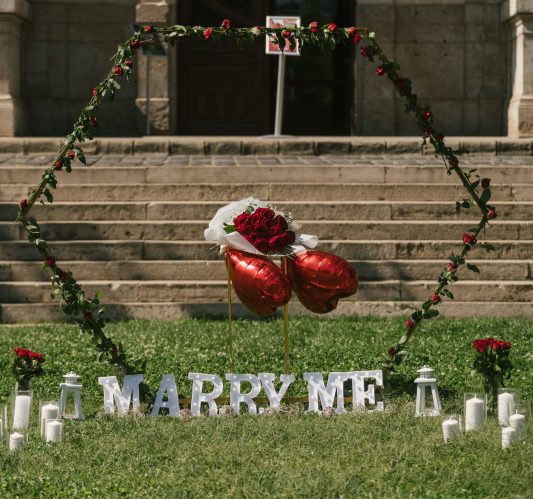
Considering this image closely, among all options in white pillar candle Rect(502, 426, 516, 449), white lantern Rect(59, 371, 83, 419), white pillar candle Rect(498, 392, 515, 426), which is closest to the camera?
white pillar candle Rect(502, 426, 516, 449)

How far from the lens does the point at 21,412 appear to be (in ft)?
24.0

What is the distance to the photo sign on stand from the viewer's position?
7855 millimetres

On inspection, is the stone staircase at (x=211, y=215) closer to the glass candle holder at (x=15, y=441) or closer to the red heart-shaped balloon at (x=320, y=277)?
the red heart-shaped balloon at (x=320, y=277)

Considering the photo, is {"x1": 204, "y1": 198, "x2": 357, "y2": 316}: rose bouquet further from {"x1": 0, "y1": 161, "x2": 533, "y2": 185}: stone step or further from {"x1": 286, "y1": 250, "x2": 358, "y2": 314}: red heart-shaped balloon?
{"x1": 0, "y1": 161, "x2": 533, "y2": 185}: stone step

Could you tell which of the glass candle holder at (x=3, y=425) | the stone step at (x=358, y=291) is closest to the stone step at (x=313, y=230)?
the stone step at (x=358, y=291)

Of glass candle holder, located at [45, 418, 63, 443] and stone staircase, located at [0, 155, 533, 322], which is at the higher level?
stone staircase, located at [0, 155, 533, 322]

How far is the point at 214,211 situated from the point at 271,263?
4.56m

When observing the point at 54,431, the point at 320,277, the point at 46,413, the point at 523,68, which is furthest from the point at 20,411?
the point at 523,68

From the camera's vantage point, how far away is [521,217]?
12.5 metres

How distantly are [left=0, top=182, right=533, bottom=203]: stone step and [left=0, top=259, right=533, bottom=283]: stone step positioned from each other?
3.76 feet

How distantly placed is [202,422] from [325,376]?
1.55 metres

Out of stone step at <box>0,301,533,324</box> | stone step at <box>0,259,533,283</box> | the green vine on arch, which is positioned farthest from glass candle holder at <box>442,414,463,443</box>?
stone step at <box>0,259,533,283</box>

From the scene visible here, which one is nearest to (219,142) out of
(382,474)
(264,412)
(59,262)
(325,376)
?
(59,262)

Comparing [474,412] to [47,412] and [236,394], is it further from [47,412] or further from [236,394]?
[47,412]
